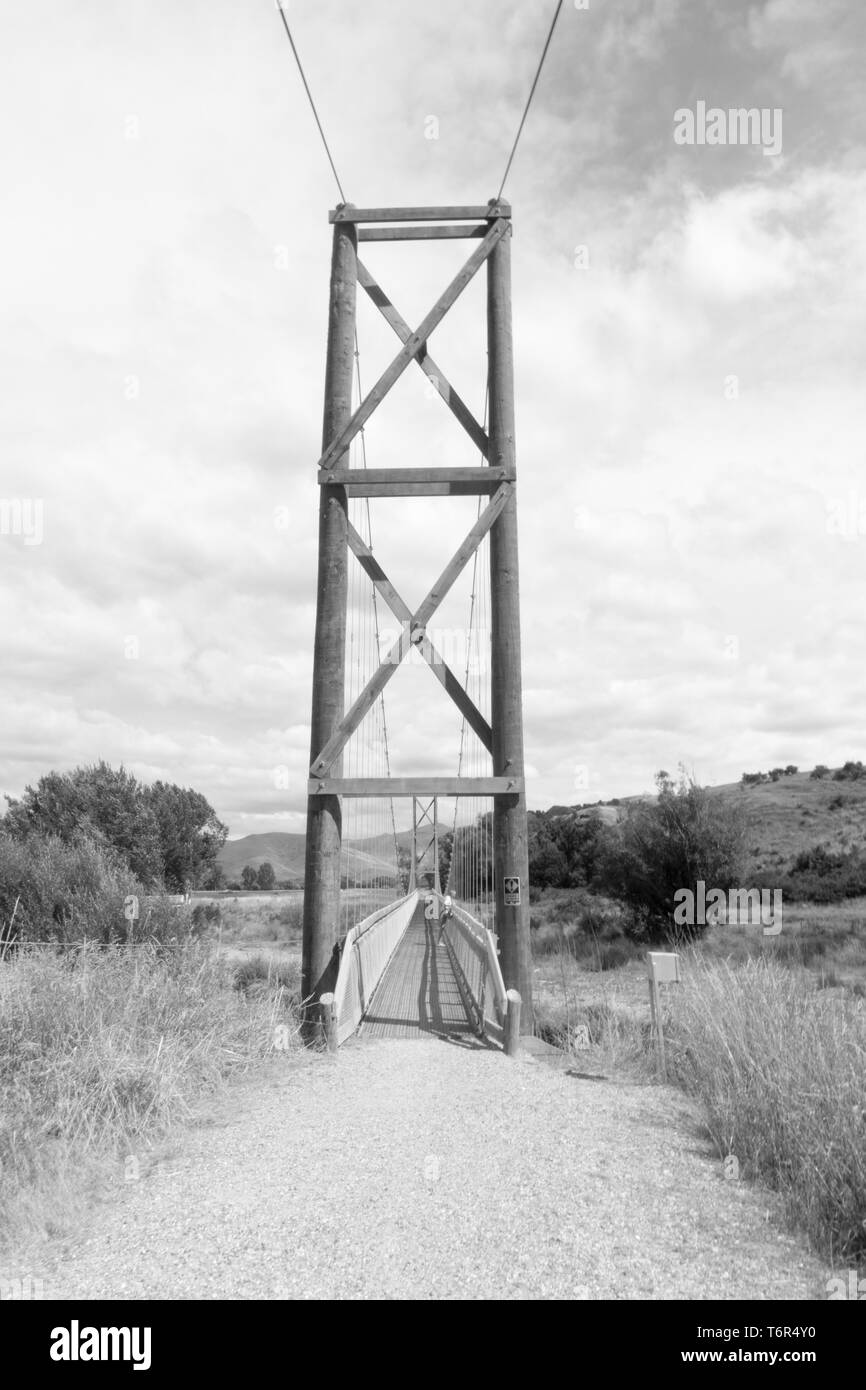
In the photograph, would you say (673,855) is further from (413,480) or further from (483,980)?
(413,480)

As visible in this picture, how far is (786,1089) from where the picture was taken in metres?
4.84

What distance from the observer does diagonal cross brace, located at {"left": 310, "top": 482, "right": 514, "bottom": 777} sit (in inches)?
329

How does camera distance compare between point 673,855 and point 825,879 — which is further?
point 825,879

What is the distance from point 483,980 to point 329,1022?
2.46m

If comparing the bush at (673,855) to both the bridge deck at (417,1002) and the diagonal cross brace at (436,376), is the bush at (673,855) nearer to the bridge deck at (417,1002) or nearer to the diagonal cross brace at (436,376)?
the bridge deck at (417,1002)

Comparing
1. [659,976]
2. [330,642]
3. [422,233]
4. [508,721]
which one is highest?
[422,233]

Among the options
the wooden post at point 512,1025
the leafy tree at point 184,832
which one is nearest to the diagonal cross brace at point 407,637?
the wooden post at point 512,1025

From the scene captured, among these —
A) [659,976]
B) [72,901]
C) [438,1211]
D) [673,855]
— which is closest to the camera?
[438,1211]

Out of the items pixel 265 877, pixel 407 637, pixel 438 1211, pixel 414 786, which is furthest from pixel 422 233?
pixel 265 877

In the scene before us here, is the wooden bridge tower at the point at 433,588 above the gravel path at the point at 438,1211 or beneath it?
above

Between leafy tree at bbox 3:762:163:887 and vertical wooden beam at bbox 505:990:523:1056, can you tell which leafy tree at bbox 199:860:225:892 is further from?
vertical wooden beam at bbox 505:990:523:1056

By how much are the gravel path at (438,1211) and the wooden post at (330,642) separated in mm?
2299

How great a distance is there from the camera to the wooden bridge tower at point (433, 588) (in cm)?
827
